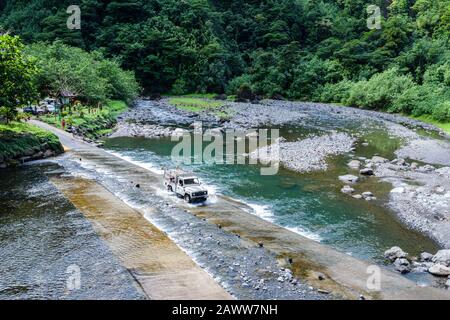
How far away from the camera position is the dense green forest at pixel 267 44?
302ft

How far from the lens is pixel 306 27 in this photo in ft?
468

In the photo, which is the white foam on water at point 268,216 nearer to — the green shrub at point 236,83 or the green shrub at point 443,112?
the green shrub at point 443,112

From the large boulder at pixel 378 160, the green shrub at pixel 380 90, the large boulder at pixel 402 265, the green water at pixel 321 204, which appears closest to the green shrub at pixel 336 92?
the green shrub at pixel 380 90

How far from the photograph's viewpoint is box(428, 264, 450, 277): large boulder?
2050 centimetres


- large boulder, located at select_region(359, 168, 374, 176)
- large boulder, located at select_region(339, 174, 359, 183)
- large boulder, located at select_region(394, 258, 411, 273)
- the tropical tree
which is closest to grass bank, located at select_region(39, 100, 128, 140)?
the tropical tree

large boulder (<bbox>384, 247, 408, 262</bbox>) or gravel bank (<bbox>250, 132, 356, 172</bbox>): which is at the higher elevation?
gravel bank (<bbox>250, 132, 356, 172</bbox>)

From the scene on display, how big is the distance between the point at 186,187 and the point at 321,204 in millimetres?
10058

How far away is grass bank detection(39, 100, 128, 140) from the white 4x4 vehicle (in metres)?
26.8

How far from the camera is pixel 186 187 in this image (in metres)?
30.8

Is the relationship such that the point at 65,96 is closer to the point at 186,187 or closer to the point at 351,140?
the point at 186,187

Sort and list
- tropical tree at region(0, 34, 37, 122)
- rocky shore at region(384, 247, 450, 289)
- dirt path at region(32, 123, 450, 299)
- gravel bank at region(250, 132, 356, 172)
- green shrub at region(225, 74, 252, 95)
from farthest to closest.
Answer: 1. green shrub at region(225, 74, 252, 95)
2. gravel bank at region(250, 132, 356, 172)
3. tropical tree at region(0, 34, 37, 122)
4. rocky shore at region(384, 247, 450, 289)
5. dirt path at region(32, 123, 450, 299)

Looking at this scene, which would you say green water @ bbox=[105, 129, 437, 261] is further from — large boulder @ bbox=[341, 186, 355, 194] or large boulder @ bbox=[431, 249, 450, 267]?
large boulder @ bbox=[431, 249, 450, 267]

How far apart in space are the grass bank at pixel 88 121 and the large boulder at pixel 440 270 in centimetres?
4506

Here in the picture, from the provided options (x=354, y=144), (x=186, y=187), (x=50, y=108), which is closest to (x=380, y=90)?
(x=354, y=144)
